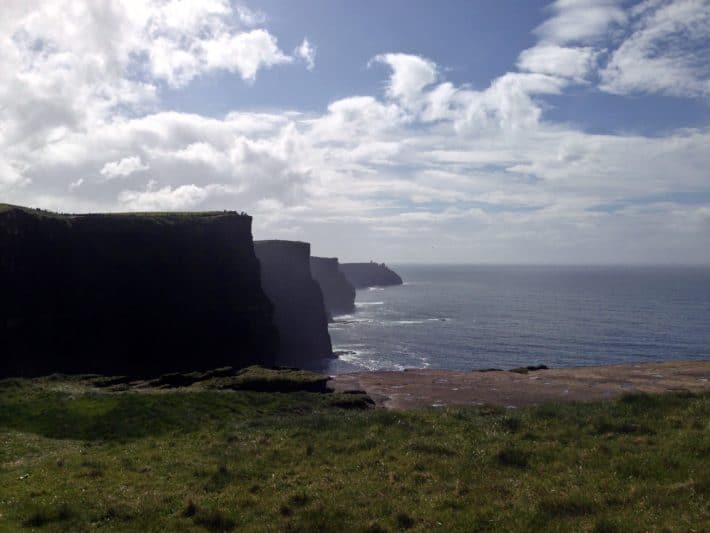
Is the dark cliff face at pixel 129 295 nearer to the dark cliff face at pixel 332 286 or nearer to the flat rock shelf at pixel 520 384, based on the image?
the flat rock shelf at pixel 520 384

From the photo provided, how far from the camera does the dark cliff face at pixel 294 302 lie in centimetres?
10944

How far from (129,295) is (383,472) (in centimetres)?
6694

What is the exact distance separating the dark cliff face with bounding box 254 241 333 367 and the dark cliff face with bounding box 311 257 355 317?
5490cm

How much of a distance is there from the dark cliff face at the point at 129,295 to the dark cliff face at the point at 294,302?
818 inches

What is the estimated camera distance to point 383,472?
1606 centimetres

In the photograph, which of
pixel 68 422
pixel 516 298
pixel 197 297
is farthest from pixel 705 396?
pixel 516 298

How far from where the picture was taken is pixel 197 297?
8119cm

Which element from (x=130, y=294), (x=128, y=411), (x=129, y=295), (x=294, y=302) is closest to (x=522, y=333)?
(x=294, y=302)

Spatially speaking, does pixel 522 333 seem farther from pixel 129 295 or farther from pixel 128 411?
pixel 128 411

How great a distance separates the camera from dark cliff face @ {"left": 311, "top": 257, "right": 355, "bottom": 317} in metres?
184

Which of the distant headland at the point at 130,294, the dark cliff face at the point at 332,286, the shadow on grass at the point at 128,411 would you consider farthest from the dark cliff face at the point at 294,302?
the shadow on grass at the point at 128,411

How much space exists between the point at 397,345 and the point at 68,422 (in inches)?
3305

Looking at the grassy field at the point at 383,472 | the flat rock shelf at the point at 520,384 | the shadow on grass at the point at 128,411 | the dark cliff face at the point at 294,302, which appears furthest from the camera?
the dark cliff face at the point at 294,302

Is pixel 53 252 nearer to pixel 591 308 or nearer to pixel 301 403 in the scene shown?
pixel 301 403
